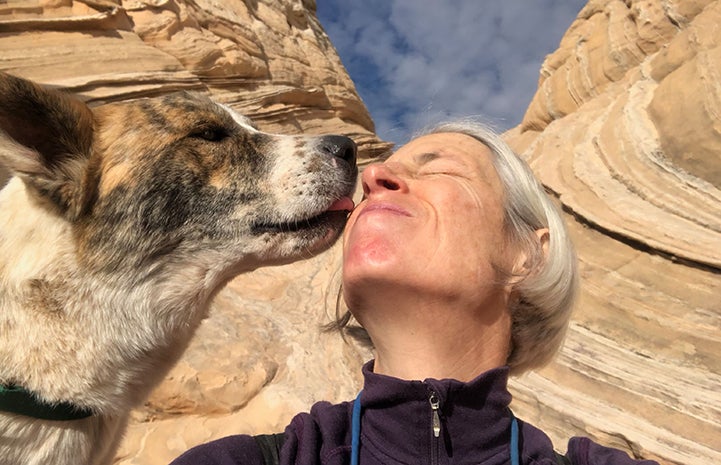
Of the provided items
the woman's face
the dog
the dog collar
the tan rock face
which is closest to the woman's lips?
the woman's face

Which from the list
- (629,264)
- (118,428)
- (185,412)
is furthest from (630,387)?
(118,428)

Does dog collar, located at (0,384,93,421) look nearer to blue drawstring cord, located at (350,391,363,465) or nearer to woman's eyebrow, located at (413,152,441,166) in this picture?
blue drawstring cord, located at (350,391,363,465)

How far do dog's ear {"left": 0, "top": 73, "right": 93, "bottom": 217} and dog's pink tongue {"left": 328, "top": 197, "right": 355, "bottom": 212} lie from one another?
1.07 meters

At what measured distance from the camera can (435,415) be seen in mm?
1768

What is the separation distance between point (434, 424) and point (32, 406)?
1.40 meters

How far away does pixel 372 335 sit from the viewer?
80.4 inches

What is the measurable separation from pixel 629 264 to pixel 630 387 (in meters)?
1.54

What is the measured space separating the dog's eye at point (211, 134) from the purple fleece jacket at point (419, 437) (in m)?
1.41

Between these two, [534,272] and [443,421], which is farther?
[534,272]

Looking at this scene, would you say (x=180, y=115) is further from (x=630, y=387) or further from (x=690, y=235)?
(x=690, y=235)

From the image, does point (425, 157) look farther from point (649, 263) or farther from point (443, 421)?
point (649, 263)

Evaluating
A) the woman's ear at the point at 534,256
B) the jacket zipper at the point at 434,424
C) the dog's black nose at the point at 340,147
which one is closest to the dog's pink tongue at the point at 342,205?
the dog's black nose at the point at 340,147

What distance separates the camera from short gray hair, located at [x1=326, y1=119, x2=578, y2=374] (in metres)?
2.01

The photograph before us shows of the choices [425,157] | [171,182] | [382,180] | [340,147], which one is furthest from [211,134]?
Result: [425,157]
